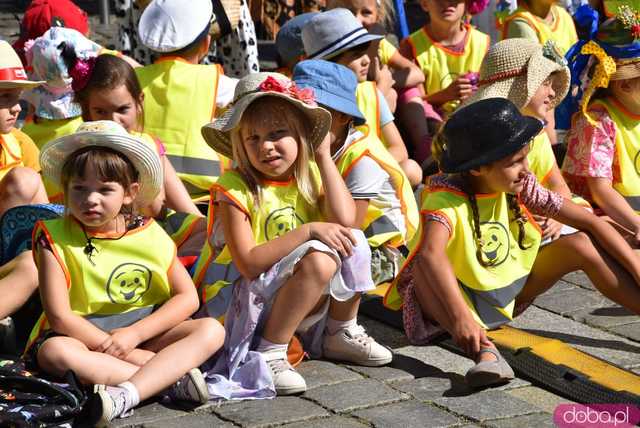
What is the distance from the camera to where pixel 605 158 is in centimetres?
567

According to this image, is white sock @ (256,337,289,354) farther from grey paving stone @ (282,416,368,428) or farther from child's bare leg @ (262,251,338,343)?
grey paving stone @ (282,416,368,428)

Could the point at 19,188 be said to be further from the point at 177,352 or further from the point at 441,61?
the point at 441,61

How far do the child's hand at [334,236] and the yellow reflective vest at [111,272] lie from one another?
1.76 ft

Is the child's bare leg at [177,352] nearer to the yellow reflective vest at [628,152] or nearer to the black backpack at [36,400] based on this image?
the black backpack at [36,400]

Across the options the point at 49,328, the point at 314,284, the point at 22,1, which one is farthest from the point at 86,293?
the point at 22,1

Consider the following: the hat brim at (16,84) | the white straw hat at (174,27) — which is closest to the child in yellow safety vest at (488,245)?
the white straw hat at (174,27)

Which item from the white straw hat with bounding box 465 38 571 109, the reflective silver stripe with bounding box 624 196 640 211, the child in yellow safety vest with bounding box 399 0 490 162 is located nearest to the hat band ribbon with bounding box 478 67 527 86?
the white straw hat with bounding box 465 38 571 109

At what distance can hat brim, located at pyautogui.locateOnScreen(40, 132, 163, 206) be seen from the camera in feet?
13.7

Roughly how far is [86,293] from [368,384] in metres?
1.06

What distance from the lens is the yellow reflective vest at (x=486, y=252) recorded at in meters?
4.67

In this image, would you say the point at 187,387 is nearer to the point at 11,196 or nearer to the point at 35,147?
the point at 11,196

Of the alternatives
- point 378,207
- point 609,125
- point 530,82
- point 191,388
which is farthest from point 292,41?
point 191,388

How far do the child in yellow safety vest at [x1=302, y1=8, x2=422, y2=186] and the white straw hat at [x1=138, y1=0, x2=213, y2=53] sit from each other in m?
0.54

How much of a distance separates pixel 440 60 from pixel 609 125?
172 cm
